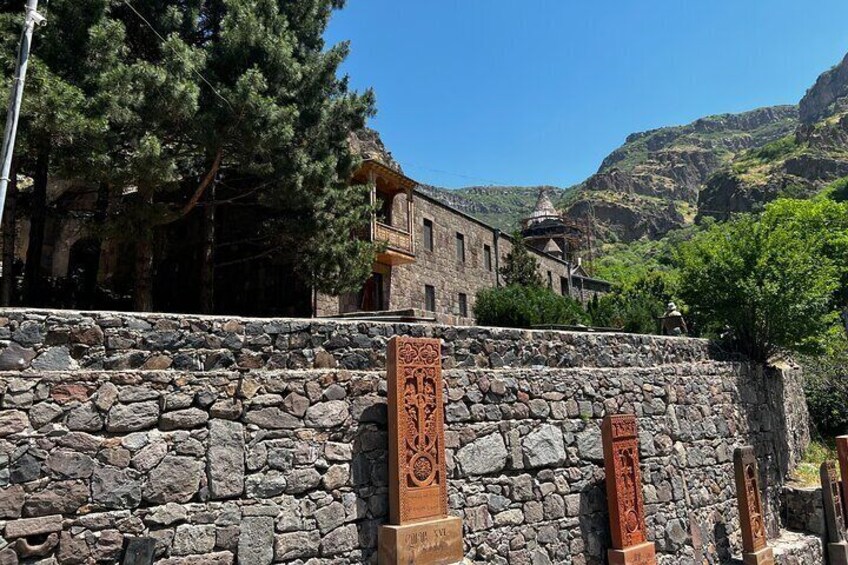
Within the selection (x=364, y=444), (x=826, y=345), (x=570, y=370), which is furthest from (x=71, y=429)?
(x=826, y=345)

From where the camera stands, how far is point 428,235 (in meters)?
24.2

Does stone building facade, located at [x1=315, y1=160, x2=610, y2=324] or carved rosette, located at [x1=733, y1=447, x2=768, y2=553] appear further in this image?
stone building facade, located at [x1=315, y1=160, x2=610, y2=324]

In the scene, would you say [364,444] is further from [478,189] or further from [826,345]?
[478,189]

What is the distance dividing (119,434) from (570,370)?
19.4ft

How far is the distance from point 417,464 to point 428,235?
18431 mm

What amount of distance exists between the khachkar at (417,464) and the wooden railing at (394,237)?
12.9m

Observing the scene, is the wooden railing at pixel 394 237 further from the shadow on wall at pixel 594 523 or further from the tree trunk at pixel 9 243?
the shadow on wall at pixel 594 523

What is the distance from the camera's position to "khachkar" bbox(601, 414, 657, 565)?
305 inches

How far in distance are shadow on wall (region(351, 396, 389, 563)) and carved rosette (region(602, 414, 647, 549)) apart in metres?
3.40

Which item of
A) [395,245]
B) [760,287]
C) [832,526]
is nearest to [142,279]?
[395,245]

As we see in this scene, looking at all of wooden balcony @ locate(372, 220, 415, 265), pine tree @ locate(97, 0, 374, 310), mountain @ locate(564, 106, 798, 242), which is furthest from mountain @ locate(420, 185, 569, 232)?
pine tree @ locate(97, 0, 374, 310)

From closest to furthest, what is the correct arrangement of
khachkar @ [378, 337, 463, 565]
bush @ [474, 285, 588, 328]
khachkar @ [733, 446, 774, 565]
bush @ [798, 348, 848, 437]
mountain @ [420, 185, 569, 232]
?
khachkar @ [378, 337, 463, 565] < khachkar @ [733, 446, 774, 565] < bush @ [798, 348, 848, 437] < bush @ [474, 285, 588, 328] < mountain @ [420, 185, 569, 232]

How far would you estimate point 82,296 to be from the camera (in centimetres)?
1487

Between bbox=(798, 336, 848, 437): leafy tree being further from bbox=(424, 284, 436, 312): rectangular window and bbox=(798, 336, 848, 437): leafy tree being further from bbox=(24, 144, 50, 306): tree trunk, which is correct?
bbox=(24, 144, 50, 306): tree trunk
